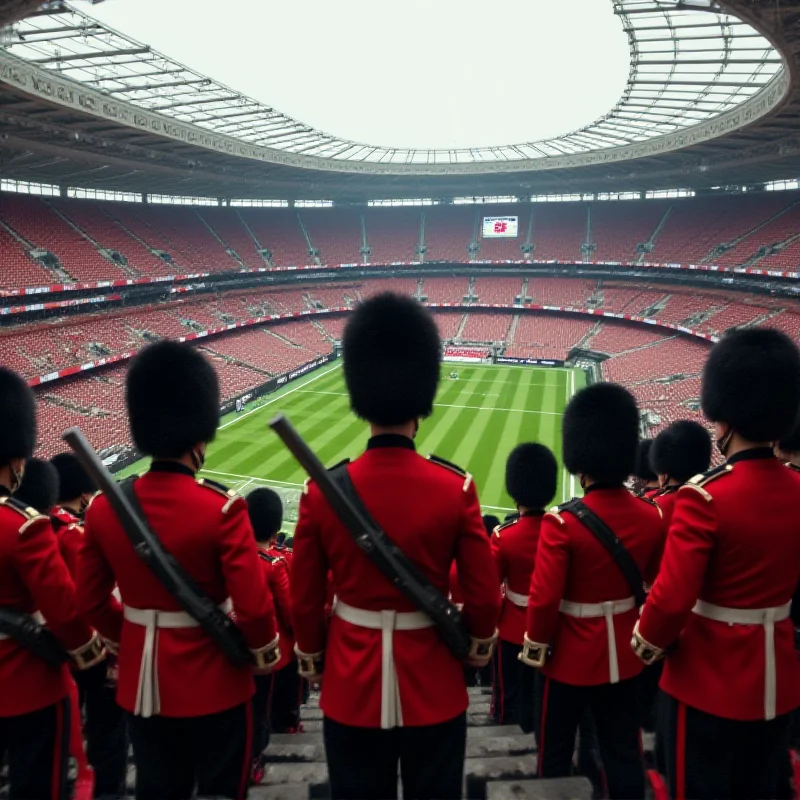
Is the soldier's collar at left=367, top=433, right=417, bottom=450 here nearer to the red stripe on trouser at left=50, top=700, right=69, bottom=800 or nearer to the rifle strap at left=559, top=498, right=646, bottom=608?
the rifle strap at left=559, top=498, right=646, bottom=608

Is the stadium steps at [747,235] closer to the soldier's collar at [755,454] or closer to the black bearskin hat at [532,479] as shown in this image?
the black bearskin hat at [532,479]

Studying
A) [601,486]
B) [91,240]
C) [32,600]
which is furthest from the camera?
[91,240]

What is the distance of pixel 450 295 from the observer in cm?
5638

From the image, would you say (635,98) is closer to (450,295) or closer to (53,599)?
(450,295)

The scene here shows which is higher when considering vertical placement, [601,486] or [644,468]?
[601,486]

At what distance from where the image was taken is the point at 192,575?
319 centimetres

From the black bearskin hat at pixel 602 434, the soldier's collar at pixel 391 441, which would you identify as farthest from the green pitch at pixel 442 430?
the soldier's collar at pixel 391 441

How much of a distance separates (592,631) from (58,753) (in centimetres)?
346

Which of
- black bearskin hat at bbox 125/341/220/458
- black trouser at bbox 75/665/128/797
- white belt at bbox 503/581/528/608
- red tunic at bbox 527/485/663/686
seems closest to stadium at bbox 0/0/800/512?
white belt at bbox 503/581/528/608

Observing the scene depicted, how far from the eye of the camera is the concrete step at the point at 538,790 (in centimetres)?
298

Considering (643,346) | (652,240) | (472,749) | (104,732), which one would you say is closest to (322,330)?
(643,346)

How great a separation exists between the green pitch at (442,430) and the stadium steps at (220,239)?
654 inches

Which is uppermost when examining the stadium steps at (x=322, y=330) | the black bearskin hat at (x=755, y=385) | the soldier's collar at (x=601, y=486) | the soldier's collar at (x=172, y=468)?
the black bearskin hat at (x=755, y=385)

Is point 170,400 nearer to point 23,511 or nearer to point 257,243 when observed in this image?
point 23,511
